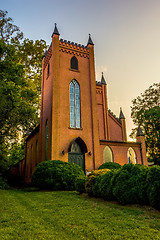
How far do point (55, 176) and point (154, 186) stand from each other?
8.00 m

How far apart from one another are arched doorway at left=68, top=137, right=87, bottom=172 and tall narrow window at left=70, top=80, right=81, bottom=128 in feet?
5.13

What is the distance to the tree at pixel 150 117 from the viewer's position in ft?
91.2

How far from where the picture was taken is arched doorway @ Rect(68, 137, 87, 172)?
1664 centimetres

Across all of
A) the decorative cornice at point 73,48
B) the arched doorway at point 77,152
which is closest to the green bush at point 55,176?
the arched doorway at point 77,152

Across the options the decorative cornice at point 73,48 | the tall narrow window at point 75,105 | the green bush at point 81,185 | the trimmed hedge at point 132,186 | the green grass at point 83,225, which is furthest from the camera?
the decorative cornice at point 73,48

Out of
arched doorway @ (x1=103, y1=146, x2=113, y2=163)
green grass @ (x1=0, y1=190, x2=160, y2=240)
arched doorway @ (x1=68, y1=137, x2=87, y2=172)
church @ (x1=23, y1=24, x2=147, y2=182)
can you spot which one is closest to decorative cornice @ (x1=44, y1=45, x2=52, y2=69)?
church @ (x1=23, y1=24, x2=147, y2=182)

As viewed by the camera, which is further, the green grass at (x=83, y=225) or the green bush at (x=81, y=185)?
the green bush at (x=81, y=185)

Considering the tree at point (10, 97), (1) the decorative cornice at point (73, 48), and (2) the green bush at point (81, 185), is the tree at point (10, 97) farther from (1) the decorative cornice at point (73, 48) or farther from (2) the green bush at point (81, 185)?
(2) the green bush at point (81, 185)

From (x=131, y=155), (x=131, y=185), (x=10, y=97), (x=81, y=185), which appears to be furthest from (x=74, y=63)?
(x=131, y=185)

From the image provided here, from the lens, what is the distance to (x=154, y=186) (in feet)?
19.6

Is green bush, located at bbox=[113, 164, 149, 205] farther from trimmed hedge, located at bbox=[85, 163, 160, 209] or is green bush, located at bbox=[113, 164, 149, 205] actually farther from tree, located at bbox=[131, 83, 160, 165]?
tree, located at bbox=[131, 83, 160, 165]

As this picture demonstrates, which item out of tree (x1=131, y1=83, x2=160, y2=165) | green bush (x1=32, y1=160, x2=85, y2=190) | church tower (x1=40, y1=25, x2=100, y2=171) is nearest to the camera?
green bush (x1=32, y1=160, x2=85, y2=190)

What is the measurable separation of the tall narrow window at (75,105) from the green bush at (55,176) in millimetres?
5121

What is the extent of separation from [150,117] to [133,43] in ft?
54.7
